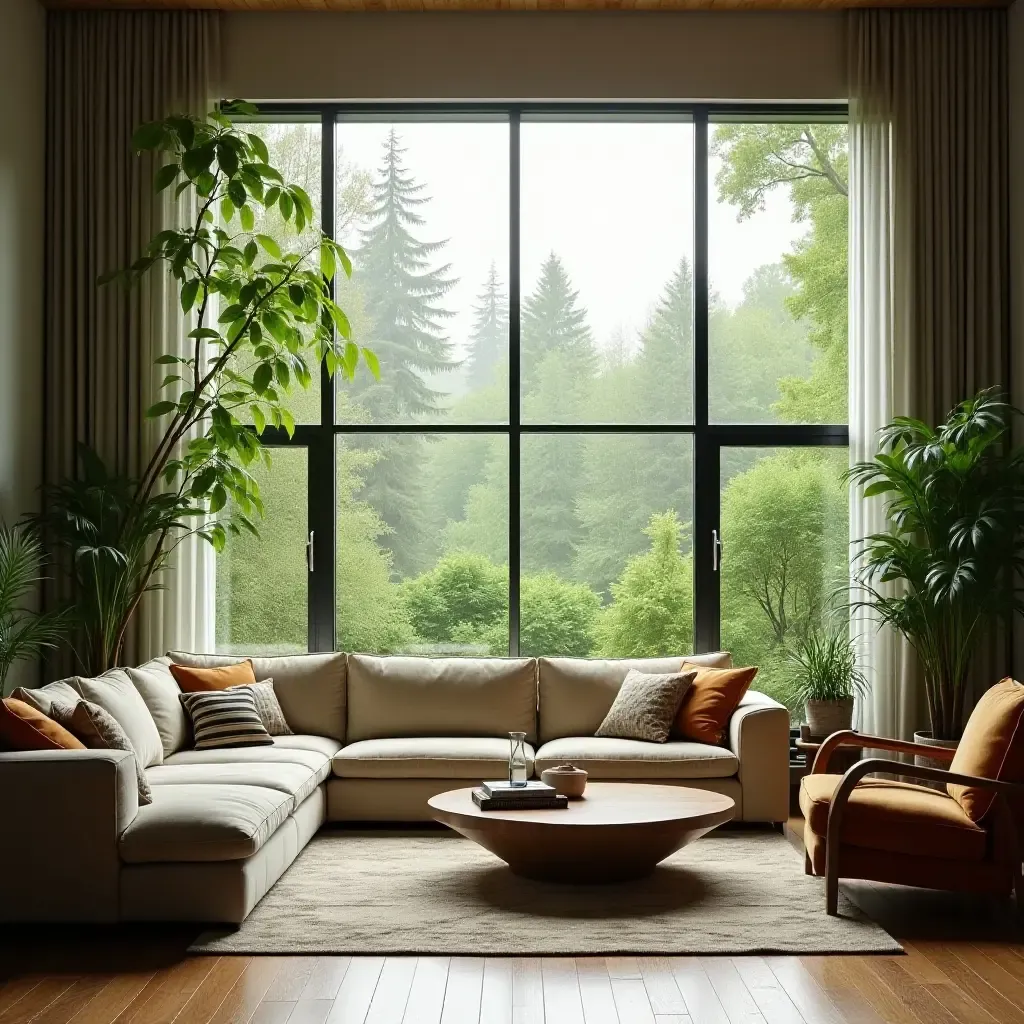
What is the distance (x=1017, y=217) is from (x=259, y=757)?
16.0ft

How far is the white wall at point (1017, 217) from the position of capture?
6449mm

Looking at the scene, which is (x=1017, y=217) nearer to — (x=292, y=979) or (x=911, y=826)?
(x=911, y=826)

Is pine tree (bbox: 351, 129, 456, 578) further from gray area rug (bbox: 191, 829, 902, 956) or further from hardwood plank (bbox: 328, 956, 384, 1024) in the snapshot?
hardwood plank (bbox: 328, 956, 384, 1024)

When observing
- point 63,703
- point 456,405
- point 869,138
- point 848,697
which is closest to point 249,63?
point 456,405

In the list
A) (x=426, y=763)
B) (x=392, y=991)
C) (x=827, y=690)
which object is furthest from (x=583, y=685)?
(x=392, y=991)

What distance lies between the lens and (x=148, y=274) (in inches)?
263

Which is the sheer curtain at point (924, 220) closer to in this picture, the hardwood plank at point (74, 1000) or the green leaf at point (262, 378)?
Answer: the green leaf at point (262, 378)

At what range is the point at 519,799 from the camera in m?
4.72

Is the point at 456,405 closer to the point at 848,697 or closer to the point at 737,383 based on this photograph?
the point at 737,383

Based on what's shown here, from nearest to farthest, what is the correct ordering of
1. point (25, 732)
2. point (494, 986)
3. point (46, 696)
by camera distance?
point (494, 986) < point (25, 732) < point (46, 696)

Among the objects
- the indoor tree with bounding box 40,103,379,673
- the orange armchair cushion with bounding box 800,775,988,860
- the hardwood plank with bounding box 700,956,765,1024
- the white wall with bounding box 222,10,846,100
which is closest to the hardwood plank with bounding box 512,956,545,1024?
the hardwood plank with bounding box 700,956,765,1024

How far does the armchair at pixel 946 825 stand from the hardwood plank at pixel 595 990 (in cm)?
102

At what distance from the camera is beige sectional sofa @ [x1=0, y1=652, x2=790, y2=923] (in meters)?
4.08

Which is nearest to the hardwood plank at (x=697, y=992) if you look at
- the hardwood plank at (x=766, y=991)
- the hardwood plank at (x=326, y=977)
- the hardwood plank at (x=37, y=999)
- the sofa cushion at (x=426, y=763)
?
the hardwood plank at (x=766, y=991)
